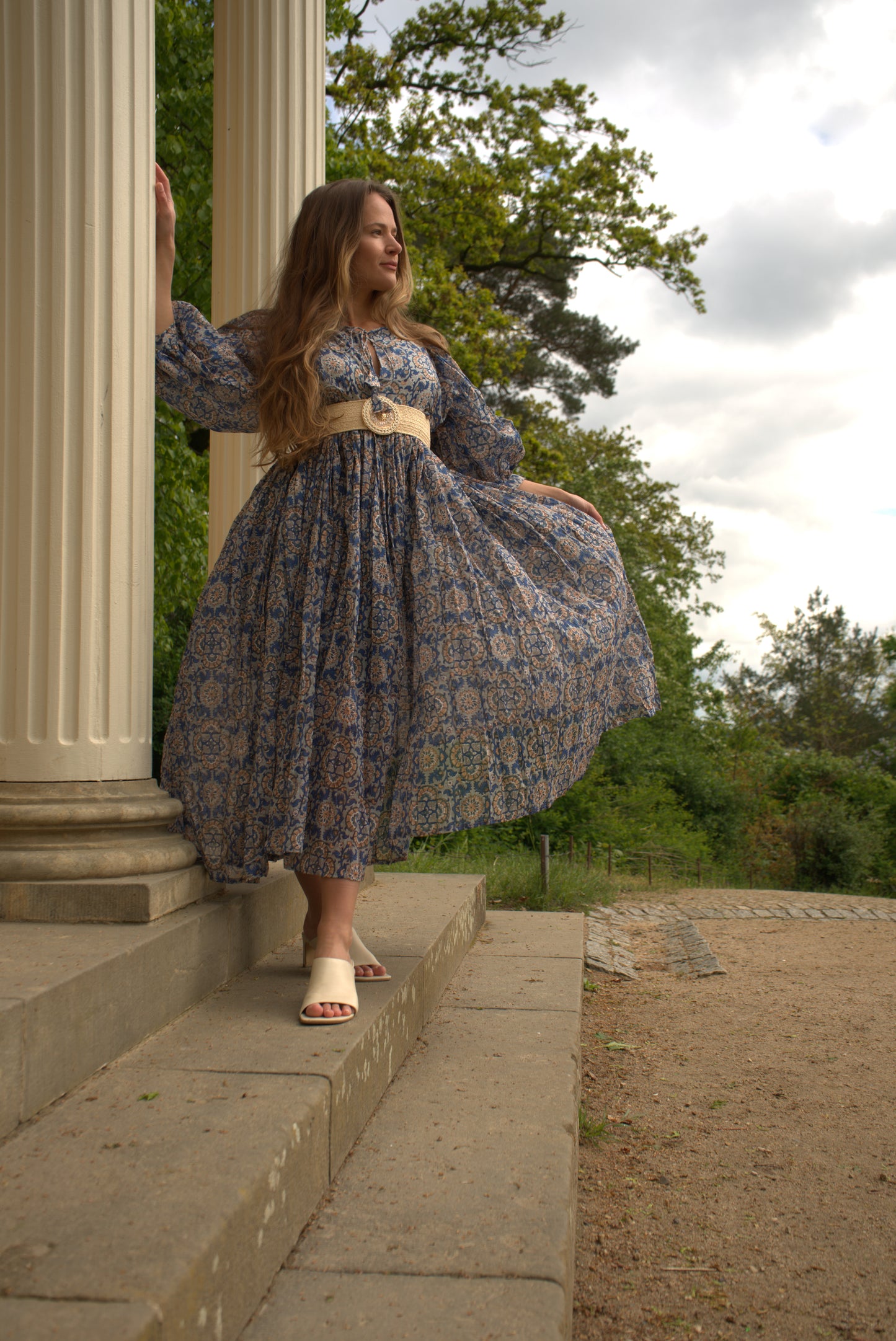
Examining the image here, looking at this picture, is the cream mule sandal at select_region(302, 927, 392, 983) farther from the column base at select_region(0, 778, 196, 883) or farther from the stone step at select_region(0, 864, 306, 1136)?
the column base at select_region(0, 778, 196, 883)

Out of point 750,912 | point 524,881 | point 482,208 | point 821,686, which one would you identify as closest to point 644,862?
point 750,912

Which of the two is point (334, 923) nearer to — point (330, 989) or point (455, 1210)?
point (330, 989)

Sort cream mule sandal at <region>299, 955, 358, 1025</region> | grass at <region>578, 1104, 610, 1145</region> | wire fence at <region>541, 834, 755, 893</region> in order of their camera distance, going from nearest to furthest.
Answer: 1. cream mule sandal at <region>299, 955, 358, 1025</region>
2. grass at <region>578, 1104, 610, 1145</region>
3. wire fence at <region>541, 834, 755, 893</region>

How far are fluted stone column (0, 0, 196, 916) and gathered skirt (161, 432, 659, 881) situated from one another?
0.19 metres

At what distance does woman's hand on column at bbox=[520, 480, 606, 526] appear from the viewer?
3264mm

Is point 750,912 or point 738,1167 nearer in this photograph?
point 738,1167

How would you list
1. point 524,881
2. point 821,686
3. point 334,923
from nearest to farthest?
point 334,923
point 524,881
point 821,686

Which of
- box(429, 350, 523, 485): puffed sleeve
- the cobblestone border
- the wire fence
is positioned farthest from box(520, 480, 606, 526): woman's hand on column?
the wire fence

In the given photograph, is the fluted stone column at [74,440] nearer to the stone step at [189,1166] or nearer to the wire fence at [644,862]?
the stone step at [189,1166]

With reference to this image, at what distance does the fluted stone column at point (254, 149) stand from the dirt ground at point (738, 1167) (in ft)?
7.85

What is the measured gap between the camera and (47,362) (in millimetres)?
2576

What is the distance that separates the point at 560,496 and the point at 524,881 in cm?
371

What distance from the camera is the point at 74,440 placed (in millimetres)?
2578

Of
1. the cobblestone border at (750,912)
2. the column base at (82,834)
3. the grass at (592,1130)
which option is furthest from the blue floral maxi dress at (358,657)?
the cobblestone border at (750,912)
